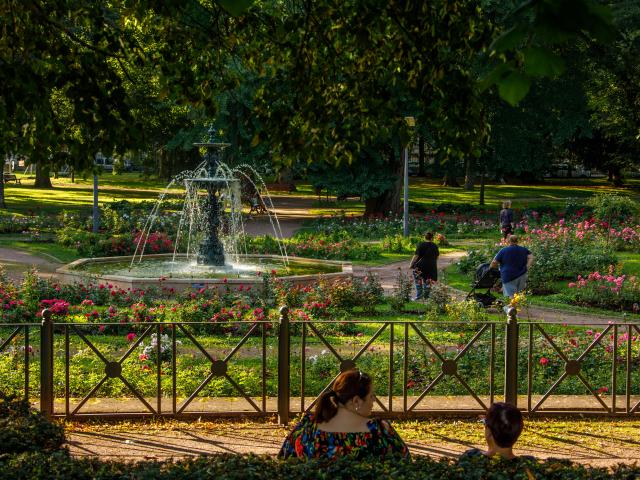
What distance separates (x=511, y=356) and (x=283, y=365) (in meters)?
2.25

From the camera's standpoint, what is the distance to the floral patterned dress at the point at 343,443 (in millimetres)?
5766

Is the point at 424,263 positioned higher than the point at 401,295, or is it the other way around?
the point at 424,263

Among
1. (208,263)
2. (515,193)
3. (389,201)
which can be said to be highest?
(515,193)

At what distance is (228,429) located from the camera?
9.03 m

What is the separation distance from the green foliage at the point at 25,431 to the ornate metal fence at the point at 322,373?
1888 mm

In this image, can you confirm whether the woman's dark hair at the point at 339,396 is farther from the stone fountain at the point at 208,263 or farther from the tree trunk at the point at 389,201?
the tree trunk at the point at 389,201

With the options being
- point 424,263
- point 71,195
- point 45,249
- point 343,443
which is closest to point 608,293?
point 424,263

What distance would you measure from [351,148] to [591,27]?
19.6ft

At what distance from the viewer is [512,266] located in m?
15.6

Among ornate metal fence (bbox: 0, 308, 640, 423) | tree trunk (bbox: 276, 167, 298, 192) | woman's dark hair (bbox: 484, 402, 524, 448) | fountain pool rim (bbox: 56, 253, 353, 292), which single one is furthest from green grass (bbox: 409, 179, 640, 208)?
woman's dark hair (bbox: 484, 402, 524, 448)

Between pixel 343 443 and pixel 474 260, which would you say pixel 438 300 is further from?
pixel 343 443

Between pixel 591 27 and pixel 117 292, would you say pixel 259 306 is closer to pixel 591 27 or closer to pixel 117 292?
pixel 117 292

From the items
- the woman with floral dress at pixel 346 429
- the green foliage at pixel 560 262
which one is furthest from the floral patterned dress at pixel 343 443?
the green foliage at pixel 560 262

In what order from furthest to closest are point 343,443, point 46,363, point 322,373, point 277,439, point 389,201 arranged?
1. point 389,201
2. point 322,373
3. point 46,363
4. point 277,439
5. point 343,443
